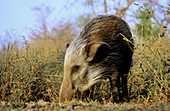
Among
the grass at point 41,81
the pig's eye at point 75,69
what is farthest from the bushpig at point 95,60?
the grass at point 41,81

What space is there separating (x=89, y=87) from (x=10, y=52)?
63.6 inches

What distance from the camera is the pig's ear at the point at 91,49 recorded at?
3057 mm

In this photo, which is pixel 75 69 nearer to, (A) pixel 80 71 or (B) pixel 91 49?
(A) pixel 80 71

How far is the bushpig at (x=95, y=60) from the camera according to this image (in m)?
3.14

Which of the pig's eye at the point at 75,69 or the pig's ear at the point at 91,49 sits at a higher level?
the pig's ear at the point at 91,49

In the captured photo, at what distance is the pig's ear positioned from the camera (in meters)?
3.06

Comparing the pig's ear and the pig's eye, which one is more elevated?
the pig's ear

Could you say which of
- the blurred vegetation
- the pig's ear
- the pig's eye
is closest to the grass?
the blurred vegetation

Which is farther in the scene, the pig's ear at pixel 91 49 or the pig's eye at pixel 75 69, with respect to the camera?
the pig's eye at pixel 75 69

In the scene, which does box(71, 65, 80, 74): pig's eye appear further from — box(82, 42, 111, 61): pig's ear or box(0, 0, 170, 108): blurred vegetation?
Answer: box(0, 0, 170, 108): blurred vegetation

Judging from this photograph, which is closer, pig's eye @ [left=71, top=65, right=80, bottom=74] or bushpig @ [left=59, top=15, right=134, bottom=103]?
bushpig @ [left=59, top=15, right=134, bottom=103]

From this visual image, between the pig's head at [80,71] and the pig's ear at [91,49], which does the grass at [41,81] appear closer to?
the pig's head at [80,71]

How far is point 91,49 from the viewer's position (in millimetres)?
3125

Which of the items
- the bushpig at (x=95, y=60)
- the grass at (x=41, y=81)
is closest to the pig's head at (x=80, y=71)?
the bushpig at (x=95, y=60)
